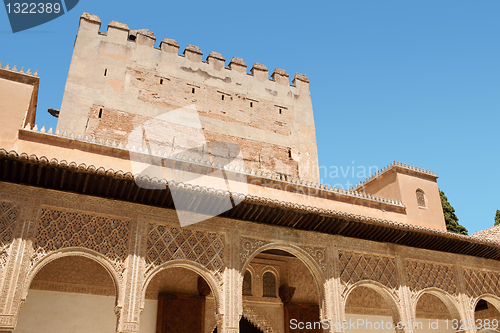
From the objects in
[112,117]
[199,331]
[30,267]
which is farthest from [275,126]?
[30,267]

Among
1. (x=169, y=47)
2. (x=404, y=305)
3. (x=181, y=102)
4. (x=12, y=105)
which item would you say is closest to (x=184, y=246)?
(x=12, y=105)

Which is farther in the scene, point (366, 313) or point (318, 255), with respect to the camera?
point (366, 313)

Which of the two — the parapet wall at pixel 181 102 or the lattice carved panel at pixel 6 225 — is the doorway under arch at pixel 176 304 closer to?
the lattice carved panel at pixel 6 225

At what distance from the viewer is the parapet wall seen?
12.2m

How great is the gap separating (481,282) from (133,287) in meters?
7.50

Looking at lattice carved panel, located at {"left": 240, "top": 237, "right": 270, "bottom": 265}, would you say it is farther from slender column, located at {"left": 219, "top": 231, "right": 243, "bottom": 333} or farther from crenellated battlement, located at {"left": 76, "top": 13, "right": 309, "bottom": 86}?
crenellated battlement, located at {"left": 76, "top": 13, "right": 309, "bottom": 86}

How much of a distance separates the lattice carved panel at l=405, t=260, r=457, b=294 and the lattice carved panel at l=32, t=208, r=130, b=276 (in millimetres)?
5559

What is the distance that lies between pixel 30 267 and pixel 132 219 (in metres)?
1.54

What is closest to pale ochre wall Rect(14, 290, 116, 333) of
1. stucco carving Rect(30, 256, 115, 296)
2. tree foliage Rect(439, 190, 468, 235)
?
stucco carving Rect(30, 256, 115, 296)

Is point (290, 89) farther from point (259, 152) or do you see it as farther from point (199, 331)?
point (199, 331)

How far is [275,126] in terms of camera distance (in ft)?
48.4

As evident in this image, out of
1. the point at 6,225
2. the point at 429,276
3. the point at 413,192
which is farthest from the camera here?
the point at 413,192

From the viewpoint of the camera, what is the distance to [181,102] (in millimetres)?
13461

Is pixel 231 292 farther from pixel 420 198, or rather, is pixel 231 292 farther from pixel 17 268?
pixel 420 198
